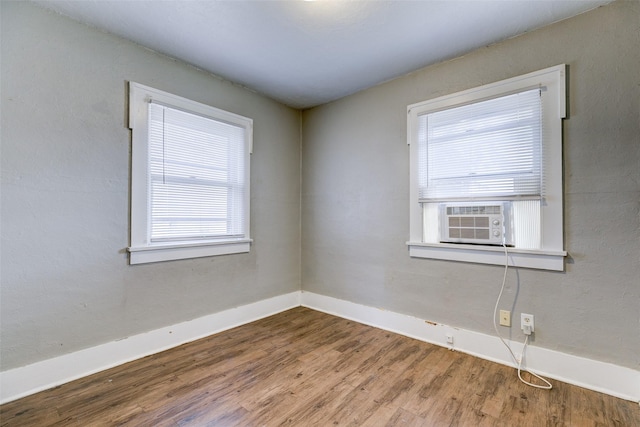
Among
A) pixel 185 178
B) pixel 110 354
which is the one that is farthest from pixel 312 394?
pixel 185 178

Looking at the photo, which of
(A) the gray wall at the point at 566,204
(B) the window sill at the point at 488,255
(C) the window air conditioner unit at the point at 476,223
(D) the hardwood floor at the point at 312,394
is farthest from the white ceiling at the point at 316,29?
(D) the hardwood floor at the point at 312,394

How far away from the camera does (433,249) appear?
260cm

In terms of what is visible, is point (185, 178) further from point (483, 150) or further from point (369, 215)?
point (483, 150)

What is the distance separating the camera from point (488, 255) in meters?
2.31

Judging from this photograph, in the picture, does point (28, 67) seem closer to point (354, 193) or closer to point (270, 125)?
point (270, 125)

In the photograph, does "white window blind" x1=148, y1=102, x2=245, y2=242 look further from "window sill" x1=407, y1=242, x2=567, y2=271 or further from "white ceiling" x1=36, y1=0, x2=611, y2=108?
"window sill" x1=407, y1=242, x2=567, y2=271

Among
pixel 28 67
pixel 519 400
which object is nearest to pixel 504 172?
pixel 519 400

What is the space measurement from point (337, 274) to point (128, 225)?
2.12 meters

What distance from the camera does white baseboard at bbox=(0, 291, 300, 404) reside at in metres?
1.81

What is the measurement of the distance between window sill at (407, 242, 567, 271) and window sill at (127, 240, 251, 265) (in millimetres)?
1753

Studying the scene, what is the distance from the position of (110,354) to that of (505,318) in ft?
9.93

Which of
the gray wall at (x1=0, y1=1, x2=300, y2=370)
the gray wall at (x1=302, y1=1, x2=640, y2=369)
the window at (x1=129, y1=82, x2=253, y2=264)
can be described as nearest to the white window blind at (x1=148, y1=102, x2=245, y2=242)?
the window at (x1=129, y1=82, x2=253, y2=264)

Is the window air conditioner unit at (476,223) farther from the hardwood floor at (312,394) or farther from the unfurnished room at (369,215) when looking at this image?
the hardwood floor at (312,394)

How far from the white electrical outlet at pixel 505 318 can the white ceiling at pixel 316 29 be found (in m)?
2.14
